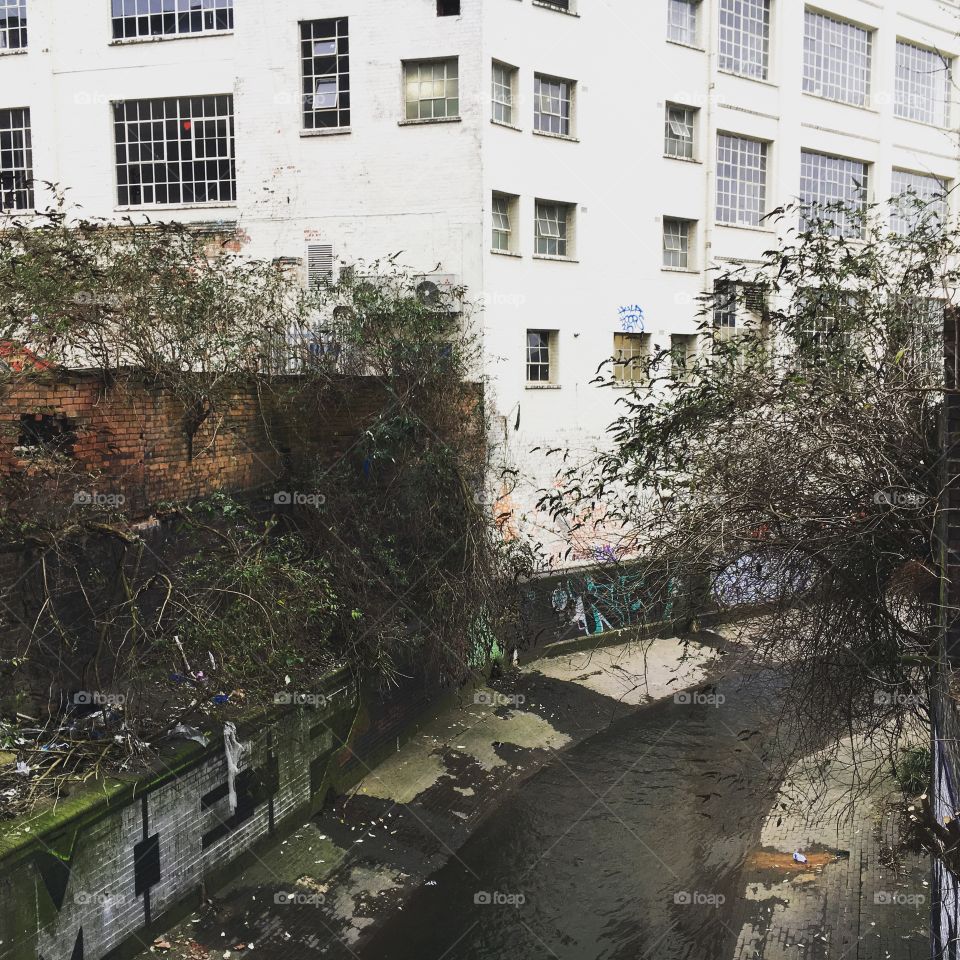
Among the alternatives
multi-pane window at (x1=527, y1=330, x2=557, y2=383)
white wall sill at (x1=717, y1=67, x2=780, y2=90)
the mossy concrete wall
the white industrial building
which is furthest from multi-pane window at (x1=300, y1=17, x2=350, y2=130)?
the mossy concrete wall

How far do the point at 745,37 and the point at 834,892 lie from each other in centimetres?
2044

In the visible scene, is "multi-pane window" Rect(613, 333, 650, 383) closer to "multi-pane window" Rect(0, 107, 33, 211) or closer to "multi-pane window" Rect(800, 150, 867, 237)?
"multi-pane window" Rect(800, 150, 867, 237)

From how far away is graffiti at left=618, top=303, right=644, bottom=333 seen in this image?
21016mm

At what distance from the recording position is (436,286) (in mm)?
17984

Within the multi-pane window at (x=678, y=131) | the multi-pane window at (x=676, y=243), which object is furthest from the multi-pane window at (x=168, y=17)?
the multi-pane window at (x=676, y=243)

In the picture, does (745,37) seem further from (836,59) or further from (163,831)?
(163,831)

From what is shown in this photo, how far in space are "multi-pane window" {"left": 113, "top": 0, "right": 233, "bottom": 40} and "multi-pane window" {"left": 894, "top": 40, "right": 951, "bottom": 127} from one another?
61.6ft

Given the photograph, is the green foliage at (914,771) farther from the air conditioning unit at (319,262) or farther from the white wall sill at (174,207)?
the white wall sill at (174,207)

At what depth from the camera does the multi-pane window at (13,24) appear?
20.8 m

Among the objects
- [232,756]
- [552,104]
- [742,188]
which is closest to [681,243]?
[742,188]

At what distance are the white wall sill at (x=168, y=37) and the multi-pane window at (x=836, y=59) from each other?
14886mm

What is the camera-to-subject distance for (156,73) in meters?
20.3

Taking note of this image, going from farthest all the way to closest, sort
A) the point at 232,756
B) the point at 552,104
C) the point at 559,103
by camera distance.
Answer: the point at 559,103
the point at 552,104
the point at 232,756

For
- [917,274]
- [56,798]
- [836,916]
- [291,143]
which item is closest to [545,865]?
[836,916]
